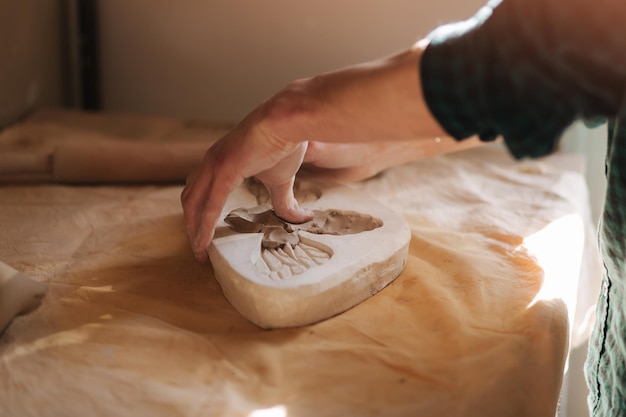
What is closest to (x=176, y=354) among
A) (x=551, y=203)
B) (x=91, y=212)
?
(x=91, y=212)

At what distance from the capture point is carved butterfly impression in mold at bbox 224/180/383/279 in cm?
132

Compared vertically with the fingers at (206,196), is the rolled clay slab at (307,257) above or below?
below

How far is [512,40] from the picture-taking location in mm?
942

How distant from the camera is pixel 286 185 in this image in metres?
1.47

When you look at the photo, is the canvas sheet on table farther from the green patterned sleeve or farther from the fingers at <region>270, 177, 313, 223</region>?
the green patterned sleeve

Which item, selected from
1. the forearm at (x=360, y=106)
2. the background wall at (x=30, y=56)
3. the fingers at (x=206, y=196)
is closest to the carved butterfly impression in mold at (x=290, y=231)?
the fingers at (x=206, y=196)

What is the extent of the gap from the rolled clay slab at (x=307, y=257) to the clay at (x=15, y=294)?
0.34 m

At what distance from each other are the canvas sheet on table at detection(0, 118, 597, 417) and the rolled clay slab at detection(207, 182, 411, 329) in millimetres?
36

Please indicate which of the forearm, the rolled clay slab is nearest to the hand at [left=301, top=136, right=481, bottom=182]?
the rolled clay slab

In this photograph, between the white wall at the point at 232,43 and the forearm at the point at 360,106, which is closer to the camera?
the forearm at the point at 360,106

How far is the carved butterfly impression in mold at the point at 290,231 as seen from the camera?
1319mm

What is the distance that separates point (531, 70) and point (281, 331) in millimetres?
629

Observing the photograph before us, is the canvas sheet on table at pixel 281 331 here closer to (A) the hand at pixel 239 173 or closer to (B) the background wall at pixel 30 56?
(A) the hand at pixel 239 173

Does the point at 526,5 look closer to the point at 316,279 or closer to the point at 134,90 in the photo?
the point at 316,279
